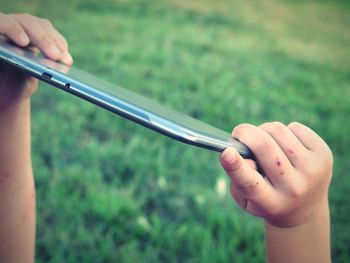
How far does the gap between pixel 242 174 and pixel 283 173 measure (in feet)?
0.30

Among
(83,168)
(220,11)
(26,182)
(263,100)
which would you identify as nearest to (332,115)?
(263,100)

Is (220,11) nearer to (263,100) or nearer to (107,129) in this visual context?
(263,100)

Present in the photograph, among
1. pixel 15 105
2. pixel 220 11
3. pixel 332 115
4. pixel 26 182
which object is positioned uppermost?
pixel 220 11

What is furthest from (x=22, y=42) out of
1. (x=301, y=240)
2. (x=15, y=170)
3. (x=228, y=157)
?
(x=301, y=240)

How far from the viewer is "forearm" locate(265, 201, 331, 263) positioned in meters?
0.82

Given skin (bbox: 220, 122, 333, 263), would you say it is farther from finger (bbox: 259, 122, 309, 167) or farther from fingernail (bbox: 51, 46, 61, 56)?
fingernail (bbox: 51, 46, 61, 56)

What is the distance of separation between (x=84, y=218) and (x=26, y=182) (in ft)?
2.31

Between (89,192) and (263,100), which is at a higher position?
(263,100)

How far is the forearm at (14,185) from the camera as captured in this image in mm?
1164

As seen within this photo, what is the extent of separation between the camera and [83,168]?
2188mm

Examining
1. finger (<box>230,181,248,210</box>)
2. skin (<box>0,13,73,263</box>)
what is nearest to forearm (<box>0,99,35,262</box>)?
skin (<box>0,13,73,263</box>)

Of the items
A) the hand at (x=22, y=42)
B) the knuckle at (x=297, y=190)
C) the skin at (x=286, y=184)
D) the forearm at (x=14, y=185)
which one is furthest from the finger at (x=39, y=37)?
the knuckle at (x=297, y=190)

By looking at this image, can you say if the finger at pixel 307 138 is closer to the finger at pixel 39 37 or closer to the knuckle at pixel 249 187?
the knuckle at pixel 249 187

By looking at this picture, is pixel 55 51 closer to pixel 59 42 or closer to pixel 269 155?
pixel 59 42
